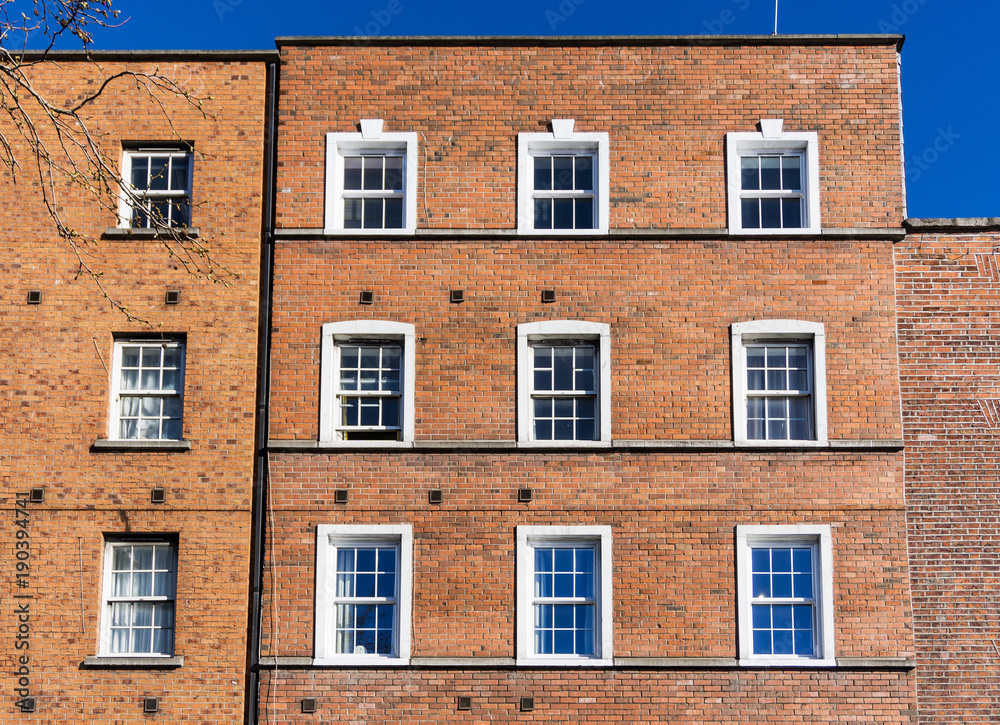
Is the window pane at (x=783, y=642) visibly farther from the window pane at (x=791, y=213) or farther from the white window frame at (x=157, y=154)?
the white window frame at (x=157, y=154)


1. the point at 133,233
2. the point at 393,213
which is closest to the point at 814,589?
the point at 393,213

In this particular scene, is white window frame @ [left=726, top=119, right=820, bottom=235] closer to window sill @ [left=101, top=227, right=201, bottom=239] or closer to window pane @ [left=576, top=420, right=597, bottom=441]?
window pane @ [left=576, top=420, right=597, bottom=441]

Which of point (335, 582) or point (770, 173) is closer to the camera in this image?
point (335, 582)

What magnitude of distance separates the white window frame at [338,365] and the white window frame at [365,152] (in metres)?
1.57

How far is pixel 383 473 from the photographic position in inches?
636

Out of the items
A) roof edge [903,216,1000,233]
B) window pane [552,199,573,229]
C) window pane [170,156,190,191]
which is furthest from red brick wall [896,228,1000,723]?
window pane [170,156,190,191]

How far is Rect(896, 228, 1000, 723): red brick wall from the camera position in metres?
15.9

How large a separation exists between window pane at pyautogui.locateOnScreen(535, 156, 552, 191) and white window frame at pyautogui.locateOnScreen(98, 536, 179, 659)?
310 inches

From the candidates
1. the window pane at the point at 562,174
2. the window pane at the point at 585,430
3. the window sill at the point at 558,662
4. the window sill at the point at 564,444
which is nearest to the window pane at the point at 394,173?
the window pane at the point at 562,174

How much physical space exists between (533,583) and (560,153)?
22.3 ft

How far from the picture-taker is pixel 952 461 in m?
16.5

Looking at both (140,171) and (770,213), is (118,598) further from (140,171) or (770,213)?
(770,213)

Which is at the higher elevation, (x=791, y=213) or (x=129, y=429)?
(x=791, y=213)

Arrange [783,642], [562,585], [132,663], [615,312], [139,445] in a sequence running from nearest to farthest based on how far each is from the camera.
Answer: [132,663] < [783,642] < [562,585] < [139,445] < [615,312]
